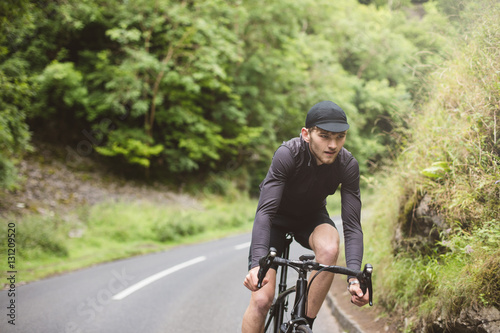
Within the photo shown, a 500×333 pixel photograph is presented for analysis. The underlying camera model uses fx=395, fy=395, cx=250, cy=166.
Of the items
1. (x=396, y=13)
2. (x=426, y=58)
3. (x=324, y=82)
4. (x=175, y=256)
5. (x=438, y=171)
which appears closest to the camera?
(x=438, y=171)

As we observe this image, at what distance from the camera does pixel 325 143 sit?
8.86ft

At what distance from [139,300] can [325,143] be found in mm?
5245

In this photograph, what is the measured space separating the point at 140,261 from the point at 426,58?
27.2ft

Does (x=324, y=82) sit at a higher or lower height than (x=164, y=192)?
higher

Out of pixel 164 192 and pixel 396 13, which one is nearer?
pixel 396 13

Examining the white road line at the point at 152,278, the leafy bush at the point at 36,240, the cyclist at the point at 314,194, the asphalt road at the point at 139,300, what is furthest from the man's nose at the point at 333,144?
the leafy bush at the point at 36,240

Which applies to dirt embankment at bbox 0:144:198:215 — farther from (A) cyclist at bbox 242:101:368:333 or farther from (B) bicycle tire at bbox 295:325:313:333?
(B) bicycle tire at bbox 295:325:313:333

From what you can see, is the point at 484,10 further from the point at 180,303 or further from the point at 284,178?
the point at 180,303

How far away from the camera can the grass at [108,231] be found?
32.3 ft

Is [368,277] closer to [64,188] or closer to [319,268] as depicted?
[319,268]

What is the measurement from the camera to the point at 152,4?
18.0 m

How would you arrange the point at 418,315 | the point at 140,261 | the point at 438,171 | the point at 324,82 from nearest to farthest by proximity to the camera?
1. the point at 418,315
2. the point at 438,171
3. the point at 140,261
4. the point at 324,82

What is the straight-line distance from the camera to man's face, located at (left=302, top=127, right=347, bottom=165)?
2674mm

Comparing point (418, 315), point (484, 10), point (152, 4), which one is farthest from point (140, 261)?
point (152, 4)
